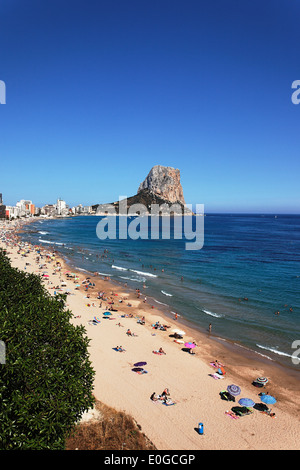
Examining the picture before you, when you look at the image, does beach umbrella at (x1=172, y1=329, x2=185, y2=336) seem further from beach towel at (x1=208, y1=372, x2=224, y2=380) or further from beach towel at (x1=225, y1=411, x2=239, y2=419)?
beach towel at (x1=225, y1=411, x2=239, y2=419)

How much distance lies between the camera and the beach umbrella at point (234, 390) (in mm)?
19125

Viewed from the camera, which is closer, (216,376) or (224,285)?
(216,376)

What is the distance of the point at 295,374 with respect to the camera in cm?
2311

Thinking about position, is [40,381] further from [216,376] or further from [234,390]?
[216,376]

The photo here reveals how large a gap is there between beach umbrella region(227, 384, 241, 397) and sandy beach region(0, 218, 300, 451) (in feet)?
1.67

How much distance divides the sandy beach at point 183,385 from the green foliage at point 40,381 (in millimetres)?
6659

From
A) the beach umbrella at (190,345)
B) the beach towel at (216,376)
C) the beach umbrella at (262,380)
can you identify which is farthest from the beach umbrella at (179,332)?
the beach umbrella at (262,380)

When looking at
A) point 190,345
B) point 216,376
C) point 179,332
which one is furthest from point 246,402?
point 179,332

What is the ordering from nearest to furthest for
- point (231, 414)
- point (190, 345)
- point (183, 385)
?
1. point (231, 414)
2. point (183, 385)
3. point (190, 345)

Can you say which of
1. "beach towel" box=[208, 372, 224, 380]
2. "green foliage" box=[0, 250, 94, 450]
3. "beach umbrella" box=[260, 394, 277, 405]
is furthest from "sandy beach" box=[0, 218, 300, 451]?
"green foliage" box=[0, 250, 94, 450]

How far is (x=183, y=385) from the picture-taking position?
67.2 feet

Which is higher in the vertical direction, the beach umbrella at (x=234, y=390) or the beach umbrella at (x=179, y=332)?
the beach umbrella at (x=179, y=332)

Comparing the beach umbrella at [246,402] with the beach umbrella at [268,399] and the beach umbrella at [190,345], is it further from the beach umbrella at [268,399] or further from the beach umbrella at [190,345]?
the beach umbrella at [190,345]

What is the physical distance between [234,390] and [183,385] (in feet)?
11.9
